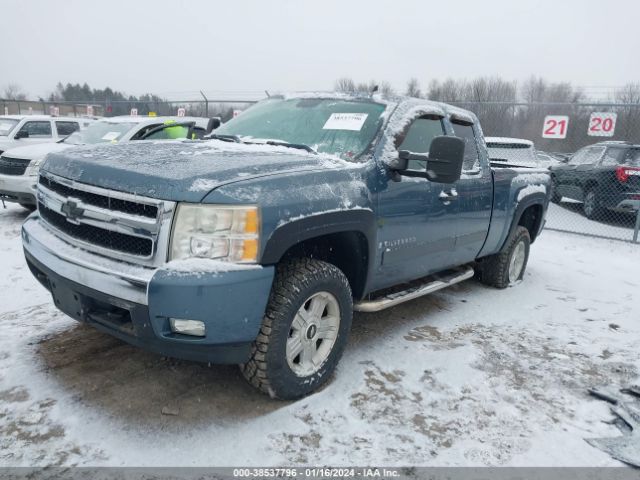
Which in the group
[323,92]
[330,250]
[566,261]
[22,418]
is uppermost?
[323,92]

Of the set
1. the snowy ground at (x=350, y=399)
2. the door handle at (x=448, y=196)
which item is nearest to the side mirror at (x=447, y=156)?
the door handle at (x=448, y=196)

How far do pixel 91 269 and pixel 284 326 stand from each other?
107 centimetres

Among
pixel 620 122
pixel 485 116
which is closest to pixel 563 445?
pixel 485 116

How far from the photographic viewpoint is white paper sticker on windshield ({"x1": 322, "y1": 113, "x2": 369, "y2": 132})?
144 inches

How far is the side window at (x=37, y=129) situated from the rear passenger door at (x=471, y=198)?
1028 centimetres

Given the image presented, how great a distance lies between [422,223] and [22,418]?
2.84 meters

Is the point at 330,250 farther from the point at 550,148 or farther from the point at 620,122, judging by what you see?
the point at 550,148

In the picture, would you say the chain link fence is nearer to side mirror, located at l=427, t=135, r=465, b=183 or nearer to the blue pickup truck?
the blue pickup truck

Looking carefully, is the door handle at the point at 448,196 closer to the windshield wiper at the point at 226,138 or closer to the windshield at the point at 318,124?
the windshield at the point at 318,124

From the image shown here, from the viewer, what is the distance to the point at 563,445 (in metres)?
2.79

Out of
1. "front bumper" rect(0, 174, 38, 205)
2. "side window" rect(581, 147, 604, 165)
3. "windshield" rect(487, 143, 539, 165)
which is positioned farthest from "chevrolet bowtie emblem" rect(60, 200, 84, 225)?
"side window" rect(581, 147, 604, 165)

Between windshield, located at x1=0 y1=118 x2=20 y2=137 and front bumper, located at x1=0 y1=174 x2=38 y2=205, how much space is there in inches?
200

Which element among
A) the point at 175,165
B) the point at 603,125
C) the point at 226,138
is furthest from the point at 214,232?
the point at 603,125

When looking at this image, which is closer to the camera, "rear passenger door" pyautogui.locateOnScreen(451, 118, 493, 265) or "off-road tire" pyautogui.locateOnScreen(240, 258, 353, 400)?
"off-road tire" pyautogui.locateOnScreen(240, 258, 353, 400)
